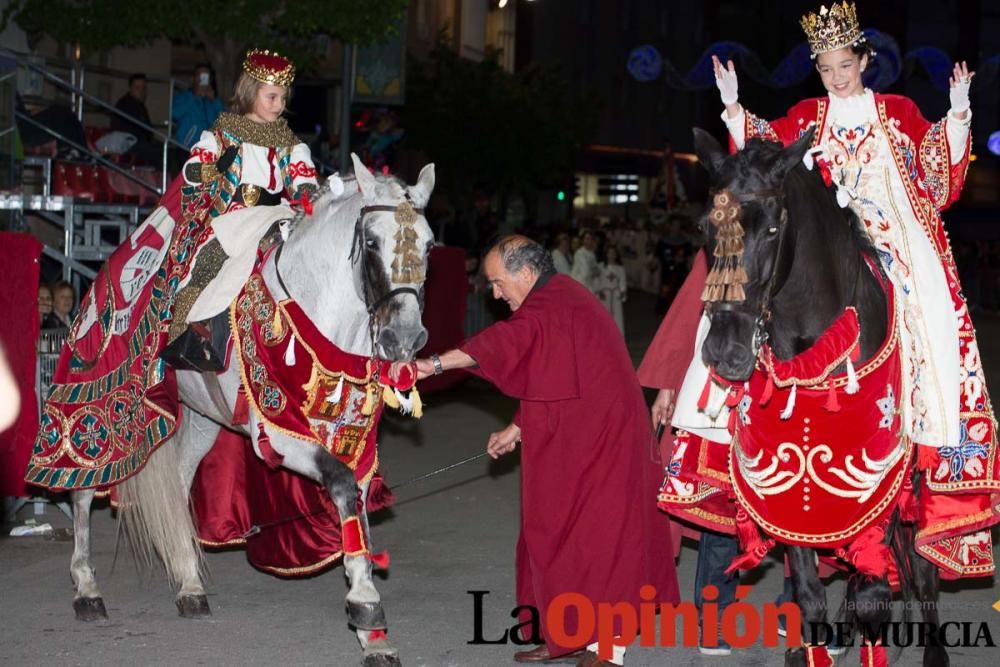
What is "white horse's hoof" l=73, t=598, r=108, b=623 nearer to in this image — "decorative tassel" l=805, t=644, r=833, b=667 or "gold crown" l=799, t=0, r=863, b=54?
"decorative tassel" l=805, t=644, r=833, b=667

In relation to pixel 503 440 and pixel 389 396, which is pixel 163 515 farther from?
pixel 503 440

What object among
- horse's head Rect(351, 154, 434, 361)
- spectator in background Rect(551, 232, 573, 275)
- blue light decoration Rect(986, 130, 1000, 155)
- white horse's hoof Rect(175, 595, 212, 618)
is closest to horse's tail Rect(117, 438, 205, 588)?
white horse's hoof Rect(175, 595, 212, 618)

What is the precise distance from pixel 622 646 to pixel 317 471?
4.95 feet

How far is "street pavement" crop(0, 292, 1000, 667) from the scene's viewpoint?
246 inches

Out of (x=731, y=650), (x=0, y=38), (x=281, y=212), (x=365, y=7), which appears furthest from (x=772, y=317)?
(x=0, y=38)

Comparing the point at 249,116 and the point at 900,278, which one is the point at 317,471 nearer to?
the point at 249,116

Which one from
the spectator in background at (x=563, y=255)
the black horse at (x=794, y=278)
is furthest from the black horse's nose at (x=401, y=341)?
the spectator in background at (x=563, y=255)

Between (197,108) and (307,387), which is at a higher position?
(197,108)

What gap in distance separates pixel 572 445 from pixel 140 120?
1104cm

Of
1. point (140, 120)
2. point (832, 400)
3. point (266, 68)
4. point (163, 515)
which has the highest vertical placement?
point (140, 120)

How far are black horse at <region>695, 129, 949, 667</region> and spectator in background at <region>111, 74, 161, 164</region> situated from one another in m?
11.3

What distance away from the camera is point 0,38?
1756 centimetres

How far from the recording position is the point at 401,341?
18.3 ft

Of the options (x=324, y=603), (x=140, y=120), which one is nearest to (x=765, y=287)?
(x=324, y=603)
